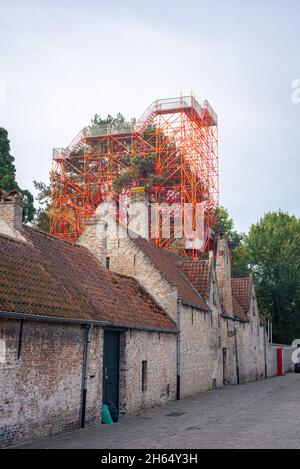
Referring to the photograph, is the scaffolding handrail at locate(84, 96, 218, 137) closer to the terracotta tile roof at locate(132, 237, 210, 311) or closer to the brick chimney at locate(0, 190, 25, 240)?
the terracotta tile roof at locate(132, 237, 210, 311)

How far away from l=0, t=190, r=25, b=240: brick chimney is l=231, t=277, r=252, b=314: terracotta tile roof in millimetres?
25004

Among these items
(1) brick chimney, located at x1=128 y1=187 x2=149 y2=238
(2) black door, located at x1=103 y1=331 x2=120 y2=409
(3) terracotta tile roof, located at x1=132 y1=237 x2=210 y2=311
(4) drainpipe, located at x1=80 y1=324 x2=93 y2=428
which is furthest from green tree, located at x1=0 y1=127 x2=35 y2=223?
(4) drainpipe, located at x1=80 y1=324 x2=93 y2=428

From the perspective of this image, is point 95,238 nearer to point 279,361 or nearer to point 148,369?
point 148,369

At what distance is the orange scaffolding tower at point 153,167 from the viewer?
42188 mm

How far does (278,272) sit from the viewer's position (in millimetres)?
49469

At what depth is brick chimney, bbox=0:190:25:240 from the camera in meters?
15.6

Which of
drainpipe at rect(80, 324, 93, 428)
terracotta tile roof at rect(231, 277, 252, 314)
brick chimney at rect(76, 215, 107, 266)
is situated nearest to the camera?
drainpipe at rect(80, 324, 93, 428)

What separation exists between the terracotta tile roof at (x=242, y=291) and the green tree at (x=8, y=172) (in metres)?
16.8

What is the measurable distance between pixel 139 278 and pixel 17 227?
8.32 m

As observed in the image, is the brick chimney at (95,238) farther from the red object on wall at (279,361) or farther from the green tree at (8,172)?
the red object on wall at (279,361)

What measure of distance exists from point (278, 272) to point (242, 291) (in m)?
11.6

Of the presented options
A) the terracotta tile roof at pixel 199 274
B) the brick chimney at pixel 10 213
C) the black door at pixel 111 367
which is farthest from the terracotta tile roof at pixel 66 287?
the terracotta tile roof at pixel 199 274

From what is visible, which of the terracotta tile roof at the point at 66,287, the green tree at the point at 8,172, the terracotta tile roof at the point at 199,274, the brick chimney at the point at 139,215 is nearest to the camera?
the terracotta tile roof at the point at 66,287
